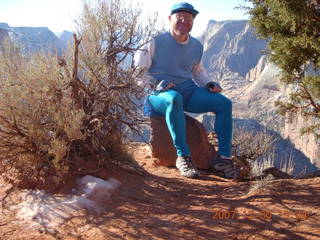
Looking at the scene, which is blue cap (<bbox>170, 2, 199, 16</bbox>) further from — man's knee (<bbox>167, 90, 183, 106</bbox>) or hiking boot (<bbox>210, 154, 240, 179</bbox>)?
hiking boot (<bbox>210, 154, 240, 179</bbox>)

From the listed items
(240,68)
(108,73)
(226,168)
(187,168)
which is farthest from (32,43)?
(240,68)

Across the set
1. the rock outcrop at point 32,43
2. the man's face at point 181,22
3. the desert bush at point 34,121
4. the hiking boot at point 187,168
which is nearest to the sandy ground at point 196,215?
the desert bush at point 34,121

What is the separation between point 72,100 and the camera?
3.40 m

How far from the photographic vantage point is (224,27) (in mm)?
131500

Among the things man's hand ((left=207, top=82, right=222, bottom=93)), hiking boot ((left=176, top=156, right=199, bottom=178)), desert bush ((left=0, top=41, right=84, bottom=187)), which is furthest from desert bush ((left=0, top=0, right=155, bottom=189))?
man's hand ((left=207, top=82, right=222, bottom=93))

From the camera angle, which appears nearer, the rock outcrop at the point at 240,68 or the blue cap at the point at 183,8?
the blue cap at the point at 183,8

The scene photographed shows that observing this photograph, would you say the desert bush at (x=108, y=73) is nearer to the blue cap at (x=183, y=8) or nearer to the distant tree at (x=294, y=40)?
the blue cap at (x=183, y=8)

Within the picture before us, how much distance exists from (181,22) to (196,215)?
2550 millimetres

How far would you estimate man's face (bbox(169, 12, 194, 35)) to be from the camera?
432 centimetres

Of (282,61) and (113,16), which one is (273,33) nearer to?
(282,61)

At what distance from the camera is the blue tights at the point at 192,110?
389cm

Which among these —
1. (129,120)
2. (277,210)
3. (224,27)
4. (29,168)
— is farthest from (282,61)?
(224,27)

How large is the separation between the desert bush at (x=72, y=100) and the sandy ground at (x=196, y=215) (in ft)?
1.21

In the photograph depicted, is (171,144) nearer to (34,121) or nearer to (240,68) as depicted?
(34,121)
